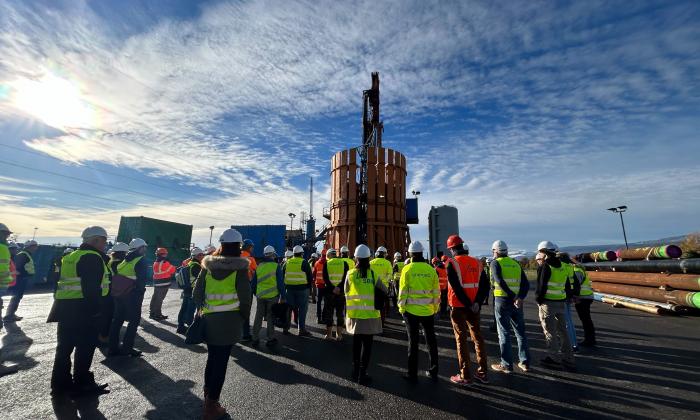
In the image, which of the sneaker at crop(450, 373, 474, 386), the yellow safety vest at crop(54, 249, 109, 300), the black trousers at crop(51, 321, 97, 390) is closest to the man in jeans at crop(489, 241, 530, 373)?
Answer: the sneaker at crop(450, 373, 474, 386)

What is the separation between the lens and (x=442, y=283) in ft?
26.3

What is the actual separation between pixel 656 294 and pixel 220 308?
14003 millimetres

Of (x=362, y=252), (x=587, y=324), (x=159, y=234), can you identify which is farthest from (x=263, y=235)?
(x=587, y=324)

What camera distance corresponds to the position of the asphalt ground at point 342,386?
3.50 meters

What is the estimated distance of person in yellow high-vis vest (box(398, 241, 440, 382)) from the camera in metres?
4.41

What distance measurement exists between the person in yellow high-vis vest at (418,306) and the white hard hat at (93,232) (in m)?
4.35

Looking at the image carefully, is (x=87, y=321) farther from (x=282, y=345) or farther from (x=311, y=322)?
(x=311, y=322)

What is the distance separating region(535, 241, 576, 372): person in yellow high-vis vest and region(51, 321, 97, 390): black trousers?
6.67m

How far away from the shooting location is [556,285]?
505 centimetres

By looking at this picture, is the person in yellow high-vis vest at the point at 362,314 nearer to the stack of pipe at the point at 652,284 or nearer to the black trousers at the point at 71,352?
the black trousers at the point at 71,352

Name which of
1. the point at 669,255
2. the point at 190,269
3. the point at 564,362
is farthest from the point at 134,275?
the point at 669,255

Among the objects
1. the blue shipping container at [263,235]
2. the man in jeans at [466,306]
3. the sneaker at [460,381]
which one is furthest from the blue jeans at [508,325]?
the blue shipping container at [263,235]

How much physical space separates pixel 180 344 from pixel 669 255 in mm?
15627

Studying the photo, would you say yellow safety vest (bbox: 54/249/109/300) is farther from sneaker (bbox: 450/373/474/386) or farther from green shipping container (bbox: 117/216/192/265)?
green shipping container (bbox: 117/216/192/265)
